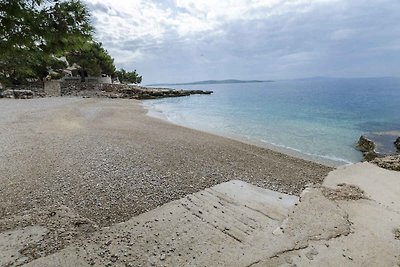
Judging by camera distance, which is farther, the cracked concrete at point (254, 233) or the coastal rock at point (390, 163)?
the coastal rock at point (390, 163)

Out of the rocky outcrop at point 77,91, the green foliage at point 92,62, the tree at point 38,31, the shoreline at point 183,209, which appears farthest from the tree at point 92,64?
the tree at point 38,31

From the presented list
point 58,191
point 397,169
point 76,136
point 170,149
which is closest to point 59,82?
point 76,136

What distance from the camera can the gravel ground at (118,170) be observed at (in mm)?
6543

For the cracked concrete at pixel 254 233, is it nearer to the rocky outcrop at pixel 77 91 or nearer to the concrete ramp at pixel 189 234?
the concrete ramp at pixel 189 234

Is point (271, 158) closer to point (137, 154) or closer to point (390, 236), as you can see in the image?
point (137, 154)

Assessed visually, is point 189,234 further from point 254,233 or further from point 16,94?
point 16,94

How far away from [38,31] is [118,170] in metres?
6.05

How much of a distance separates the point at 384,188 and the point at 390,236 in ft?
9.33

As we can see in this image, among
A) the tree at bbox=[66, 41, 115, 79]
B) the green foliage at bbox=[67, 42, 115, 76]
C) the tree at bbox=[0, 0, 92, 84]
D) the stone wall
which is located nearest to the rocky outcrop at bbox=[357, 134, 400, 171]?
the tree at bbox=[0, 0, 92, 84]

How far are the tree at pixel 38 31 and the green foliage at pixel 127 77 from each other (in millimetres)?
74759

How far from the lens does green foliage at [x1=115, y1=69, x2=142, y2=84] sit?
75.8 m

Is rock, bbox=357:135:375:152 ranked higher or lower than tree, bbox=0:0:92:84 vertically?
lower

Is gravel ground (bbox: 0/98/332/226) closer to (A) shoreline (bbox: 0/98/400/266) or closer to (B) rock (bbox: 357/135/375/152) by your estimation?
(A) shoreline (bbox: 0/98/400/266)

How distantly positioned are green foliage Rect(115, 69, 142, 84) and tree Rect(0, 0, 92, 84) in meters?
74.8
